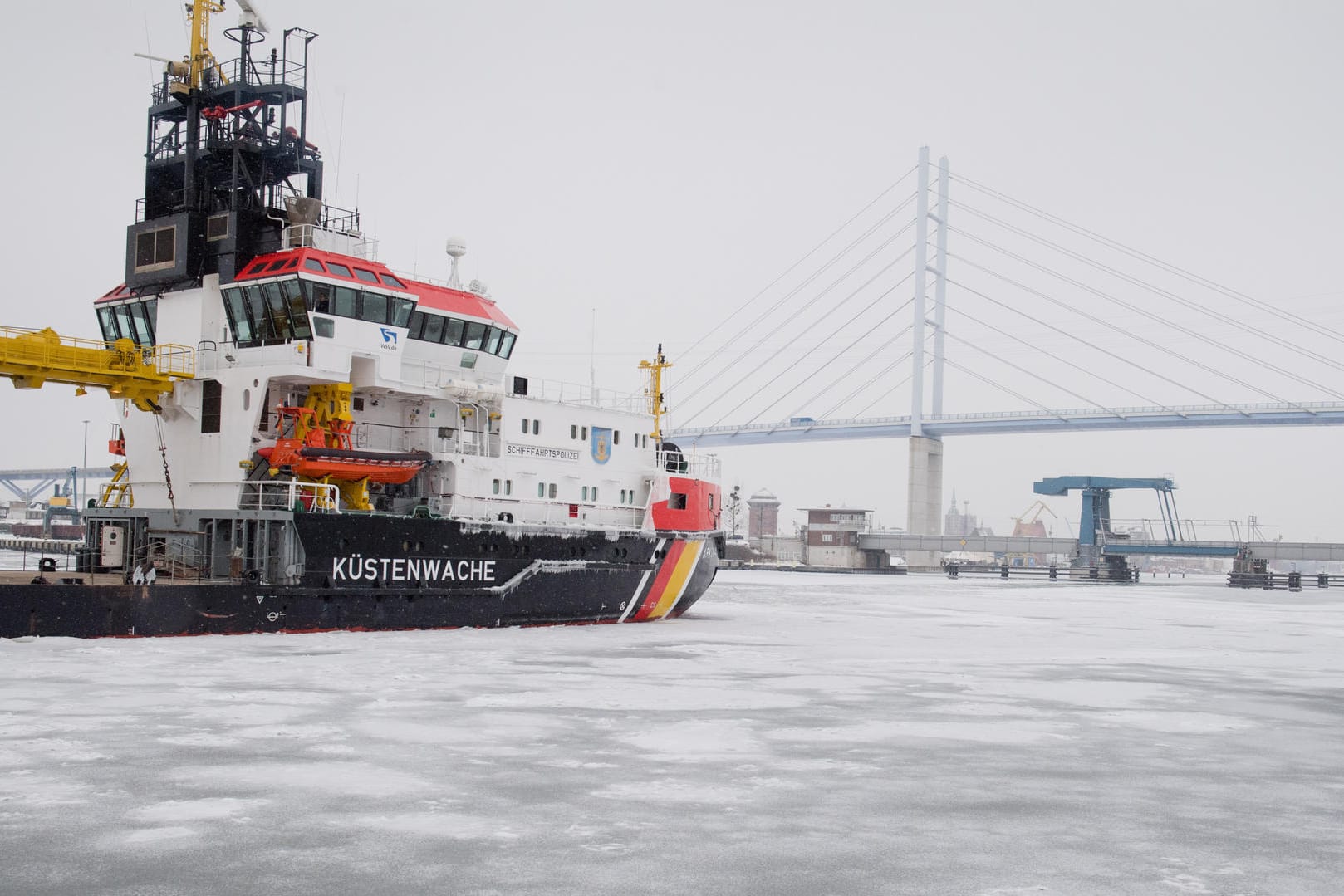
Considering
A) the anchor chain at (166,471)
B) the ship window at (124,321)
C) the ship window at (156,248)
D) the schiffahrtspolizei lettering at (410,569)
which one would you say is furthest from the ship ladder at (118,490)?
the schiffahrtspolizei lettering at (410,569)

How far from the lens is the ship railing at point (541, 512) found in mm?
22422

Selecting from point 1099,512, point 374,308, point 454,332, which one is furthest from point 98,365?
point 1099,512

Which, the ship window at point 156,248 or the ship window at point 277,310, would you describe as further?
the ship window at point 156,248

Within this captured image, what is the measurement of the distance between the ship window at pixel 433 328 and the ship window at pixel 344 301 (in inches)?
92.4

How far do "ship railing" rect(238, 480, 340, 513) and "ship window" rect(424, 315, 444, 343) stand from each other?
4212 millimetres

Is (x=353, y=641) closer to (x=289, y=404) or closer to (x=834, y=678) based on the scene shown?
(x=289, y=404)

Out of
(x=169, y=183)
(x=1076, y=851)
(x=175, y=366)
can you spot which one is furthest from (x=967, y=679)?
(x=169, y=183)

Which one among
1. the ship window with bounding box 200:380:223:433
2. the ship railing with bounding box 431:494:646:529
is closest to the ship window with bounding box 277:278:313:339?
the ship window with bounding box 200:380:223:433

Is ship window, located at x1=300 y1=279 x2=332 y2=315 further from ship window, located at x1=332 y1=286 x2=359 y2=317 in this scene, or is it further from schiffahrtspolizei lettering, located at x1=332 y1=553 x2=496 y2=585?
schiffahrtspolizei lettering, located at x1=332 y1=553 x2=496 y2=585

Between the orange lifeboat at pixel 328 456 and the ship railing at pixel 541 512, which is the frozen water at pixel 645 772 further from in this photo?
the ship railing at pixel 541 512

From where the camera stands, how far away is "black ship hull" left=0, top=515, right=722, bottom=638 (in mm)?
17484

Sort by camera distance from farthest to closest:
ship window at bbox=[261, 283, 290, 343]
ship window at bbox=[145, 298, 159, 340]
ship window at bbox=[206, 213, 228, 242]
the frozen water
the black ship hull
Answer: ship window at bbox=[145, 298, 159, 340] < ship window at bbox=[206, 213, 228, 242] < ship window at bbox=[261, 283, 290, 343] < the black ship hull < the frozen water

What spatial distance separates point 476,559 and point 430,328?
4854 millimetres

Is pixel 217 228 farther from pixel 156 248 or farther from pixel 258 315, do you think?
pixel 258 315
